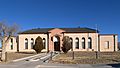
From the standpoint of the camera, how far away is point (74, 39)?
63438 millimetres

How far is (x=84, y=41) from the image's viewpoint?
6350 cm

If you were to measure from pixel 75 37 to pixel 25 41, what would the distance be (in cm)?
1270

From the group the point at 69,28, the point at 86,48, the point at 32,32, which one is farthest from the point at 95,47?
the point at 32,32

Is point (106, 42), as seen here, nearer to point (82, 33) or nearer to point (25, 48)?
point (82, 33)

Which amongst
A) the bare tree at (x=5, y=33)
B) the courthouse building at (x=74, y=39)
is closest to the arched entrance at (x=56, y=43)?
the courthouse building at (x=74, y=39)

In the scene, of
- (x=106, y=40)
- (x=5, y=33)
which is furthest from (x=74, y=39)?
(x=5, y=33)

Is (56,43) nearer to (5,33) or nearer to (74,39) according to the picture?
(74,39)

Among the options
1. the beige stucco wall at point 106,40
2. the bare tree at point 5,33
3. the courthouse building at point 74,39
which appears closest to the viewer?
the bare tree at point 5,33

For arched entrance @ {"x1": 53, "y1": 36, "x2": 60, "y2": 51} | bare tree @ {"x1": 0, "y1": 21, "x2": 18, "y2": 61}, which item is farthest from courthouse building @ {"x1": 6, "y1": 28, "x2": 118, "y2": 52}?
bare tree @ {"x1": 0, "y1": 21, "x2": 18, "y2": 61}

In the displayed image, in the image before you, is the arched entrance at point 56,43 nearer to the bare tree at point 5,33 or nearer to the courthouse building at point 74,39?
the courthouse building at point 74,39

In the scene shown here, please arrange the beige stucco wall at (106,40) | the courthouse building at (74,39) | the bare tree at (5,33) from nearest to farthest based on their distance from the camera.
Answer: the bare tree at (5,33) < the courthouse building at (74,39) < the beige stucco wall at (106,40)

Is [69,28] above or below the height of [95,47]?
above

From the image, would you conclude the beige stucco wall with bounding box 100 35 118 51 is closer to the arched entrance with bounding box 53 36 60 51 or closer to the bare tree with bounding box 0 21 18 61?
the arched entrance with bounding box 53 36 60 51

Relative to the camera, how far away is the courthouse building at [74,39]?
63.1 meters
